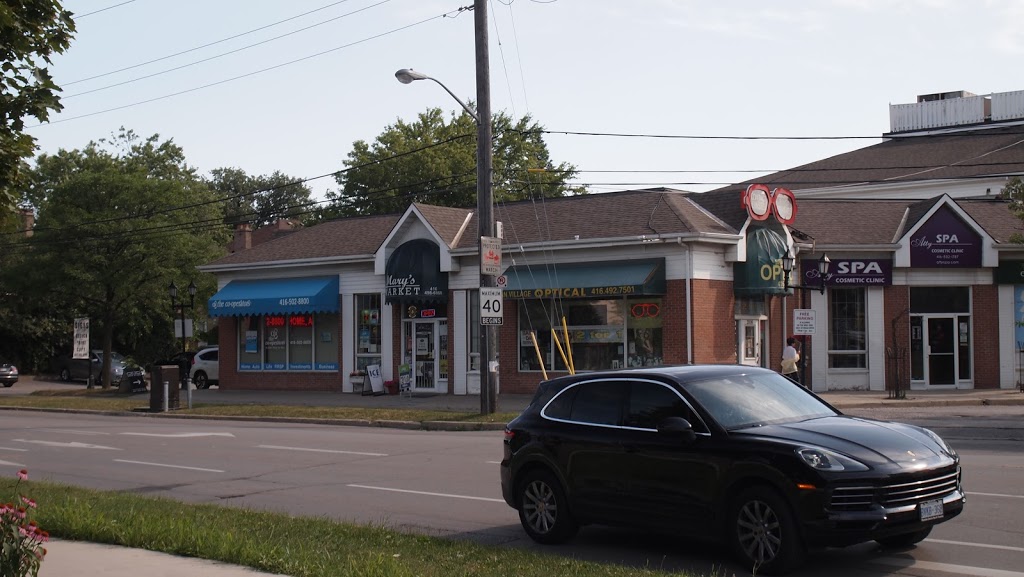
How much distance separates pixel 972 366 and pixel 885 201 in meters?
6.19

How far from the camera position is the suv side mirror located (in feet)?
28.9

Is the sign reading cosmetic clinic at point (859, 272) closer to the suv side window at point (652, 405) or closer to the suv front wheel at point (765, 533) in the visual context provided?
the suv side window at point (652, 405)

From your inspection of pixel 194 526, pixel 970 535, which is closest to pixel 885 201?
pixel 970 535

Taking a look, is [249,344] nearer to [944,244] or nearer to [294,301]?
[294,301]

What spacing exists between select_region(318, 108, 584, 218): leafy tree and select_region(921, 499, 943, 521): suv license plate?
50.7 m

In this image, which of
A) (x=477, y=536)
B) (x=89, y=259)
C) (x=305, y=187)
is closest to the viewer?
(x=477, y=536)

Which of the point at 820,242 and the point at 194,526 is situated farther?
the point at 820,242

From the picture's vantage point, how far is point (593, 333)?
29.3 meters

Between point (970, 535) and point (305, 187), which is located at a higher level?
point (305, 187)

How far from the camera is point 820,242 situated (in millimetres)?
30500

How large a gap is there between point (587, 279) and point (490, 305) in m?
5.28

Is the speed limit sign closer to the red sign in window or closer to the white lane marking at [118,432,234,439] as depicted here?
the white lane marking at [118,432,234,439]

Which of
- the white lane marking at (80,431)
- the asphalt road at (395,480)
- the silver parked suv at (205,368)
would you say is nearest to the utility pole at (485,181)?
the asphalt road at (395,480)

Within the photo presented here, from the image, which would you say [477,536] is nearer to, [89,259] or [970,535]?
[970,535]
